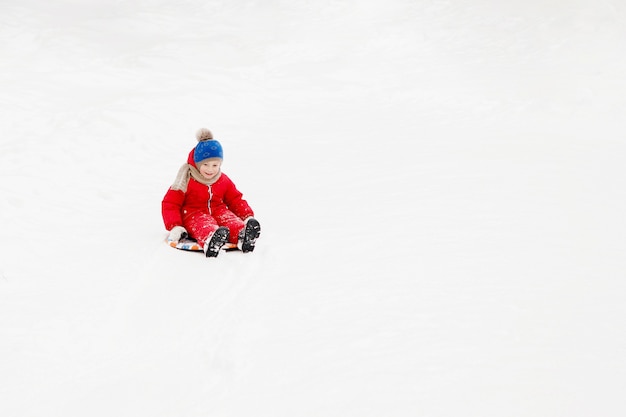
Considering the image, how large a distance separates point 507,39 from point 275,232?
357 inches

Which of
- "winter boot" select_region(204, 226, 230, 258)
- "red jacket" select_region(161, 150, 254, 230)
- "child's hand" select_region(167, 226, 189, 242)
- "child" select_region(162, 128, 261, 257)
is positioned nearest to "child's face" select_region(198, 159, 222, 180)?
"child" select_region(162, 128, 261, 257)

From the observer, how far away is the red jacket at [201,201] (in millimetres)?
4996

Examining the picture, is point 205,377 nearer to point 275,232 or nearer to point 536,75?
point 275,232

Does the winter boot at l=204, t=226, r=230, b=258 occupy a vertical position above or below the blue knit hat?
below

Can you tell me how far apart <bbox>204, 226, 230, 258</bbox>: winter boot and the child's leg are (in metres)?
0.10

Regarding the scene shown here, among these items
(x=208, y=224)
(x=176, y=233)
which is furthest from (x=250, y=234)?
(x=176, y=233)

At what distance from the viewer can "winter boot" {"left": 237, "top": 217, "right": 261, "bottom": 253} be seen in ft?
15.2

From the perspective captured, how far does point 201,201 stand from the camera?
5172 mm

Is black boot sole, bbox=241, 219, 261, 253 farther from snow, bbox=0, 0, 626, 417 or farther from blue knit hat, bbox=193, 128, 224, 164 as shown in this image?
blue knit hat, bbox=193, 128, 224, 164

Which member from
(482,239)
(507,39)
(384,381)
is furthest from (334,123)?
(384,381)

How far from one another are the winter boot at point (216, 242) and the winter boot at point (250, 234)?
0.49 feet

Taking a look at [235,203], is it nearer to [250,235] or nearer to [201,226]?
[201,226]

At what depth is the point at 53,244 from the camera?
5016mm

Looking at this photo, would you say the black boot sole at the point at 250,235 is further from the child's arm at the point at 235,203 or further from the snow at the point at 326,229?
the child's arm at the point at 235,203
